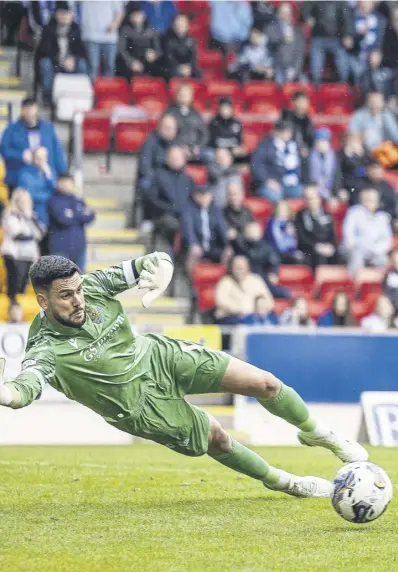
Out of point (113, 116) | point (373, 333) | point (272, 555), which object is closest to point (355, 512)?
point (272, 555)

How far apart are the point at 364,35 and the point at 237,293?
7.38 m

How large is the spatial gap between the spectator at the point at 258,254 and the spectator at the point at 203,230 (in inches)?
10.0

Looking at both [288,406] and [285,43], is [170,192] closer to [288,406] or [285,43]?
[285,43]

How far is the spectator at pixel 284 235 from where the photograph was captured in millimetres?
19625

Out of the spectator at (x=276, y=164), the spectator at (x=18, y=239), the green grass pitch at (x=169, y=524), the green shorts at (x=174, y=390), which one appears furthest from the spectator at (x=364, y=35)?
the green shorts at (x=174, y=390)

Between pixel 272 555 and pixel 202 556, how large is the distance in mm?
394

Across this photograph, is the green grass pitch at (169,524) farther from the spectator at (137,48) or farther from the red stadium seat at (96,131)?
the spectator at (137,48)

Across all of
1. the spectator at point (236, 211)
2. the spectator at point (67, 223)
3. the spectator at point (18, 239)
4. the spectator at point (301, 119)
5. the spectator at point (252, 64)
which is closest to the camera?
the spectator at point (18, 239)

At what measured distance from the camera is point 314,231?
65.1ft

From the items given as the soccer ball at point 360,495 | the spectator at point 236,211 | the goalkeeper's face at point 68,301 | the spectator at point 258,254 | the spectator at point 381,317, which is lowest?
the spectator at point 381,317

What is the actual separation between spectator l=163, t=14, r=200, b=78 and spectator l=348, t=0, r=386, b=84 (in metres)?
3.11

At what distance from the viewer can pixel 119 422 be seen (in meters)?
8.92

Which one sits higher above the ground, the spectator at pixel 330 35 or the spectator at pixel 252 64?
the spectator at pixel 330 35

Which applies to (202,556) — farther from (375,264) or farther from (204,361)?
(375,264)
